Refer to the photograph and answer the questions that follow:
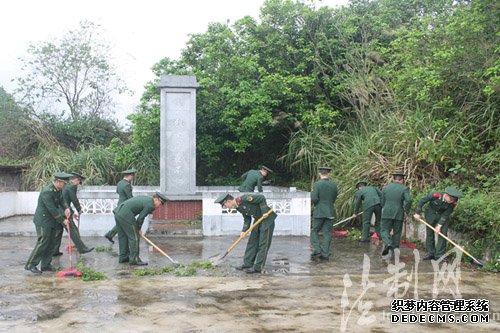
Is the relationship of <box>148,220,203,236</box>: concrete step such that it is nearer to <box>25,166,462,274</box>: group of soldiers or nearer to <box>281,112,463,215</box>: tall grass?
<box>25,166,462,274</box>: group of soldiers

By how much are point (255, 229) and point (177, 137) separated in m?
6.15

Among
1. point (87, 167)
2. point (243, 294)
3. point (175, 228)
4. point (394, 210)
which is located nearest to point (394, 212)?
point (394, 210)

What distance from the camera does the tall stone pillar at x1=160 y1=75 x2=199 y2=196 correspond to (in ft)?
45.5

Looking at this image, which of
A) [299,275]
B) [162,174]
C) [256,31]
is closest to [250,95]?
[256,31]

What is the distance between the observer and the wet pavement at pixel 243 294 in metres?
5.45

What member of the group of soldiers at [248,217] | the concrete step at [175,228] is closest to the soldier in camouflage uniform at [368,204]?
the group of soldiers at [248,217]

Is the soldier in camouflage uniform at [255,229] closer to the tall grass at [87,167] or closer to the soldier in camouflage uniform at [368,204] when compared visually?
the soldier in camouflage uniform at [368,204]

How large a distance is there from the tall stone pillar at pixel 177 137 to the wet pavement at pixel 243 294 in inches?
161

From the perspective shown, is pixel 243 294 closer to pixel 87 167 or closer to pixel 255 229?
pixel 255 229

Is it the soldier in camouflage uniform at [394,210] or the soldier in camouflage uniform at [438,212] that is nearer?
the soldier in camouflage uniform at [438,212]

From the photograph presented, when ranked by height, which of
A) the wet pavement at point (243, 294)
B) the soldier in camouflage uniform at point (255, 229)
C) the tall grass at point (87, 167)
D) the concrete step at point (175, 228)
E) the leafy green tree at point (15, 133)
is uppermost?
the leafy green tree at point (15, 133)

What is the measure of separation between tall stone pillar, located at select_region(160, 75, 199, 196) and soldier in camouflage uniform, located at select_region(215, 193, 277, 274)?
5.70m

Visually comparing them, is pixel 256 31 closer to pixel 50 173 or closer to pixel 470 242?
pixel 50 173

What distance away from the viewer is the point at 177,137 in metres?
13.9
